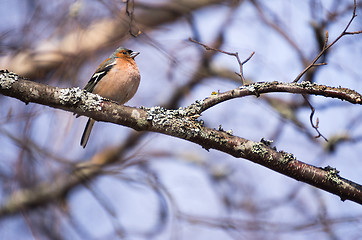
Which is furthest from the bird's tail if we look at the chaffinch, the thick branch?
the thick branch

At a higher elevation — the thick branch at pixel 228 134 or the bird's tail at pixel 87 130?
the bird's tail at pixel 87 130

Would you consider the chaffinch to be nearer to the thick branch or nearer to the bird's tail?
the bird's tail

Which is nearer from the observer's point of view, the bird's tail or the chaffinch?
the chaffinch

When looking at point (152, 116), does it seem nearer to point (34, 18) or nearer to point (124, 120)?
point (124, 120)

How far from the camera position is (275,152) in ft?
12.1

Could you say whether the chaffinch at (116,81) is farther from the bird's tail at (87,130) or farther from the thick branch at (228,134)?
the thick branch at (228,134)

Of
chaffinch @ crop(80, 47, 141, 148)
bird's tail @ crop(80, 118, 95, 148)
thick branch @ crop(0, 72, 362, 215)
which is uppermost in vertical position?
chaffinch @ crop(80, 47, 141, 148)

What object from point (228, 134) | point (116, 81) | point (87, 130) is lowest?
point (228, 134)

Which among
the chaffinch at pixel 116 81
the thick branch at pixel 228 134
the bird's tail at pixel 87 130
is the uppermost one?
the chaffinch at pixel 116 81

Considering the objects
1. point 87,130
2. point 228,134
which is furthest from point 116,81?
point 228,134

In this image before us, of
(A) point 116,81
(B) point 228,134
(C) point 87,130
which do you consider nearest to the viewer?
(B) point 228,134

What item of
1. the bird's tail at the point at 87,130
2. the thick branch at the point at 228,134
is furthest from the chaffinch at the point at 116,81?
the thick branch at the point at 228,134

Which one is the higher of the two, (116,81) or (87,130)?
(116,81)

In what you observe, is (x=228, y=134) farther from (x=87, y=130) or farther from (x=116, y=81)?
(x=87, y=130)
